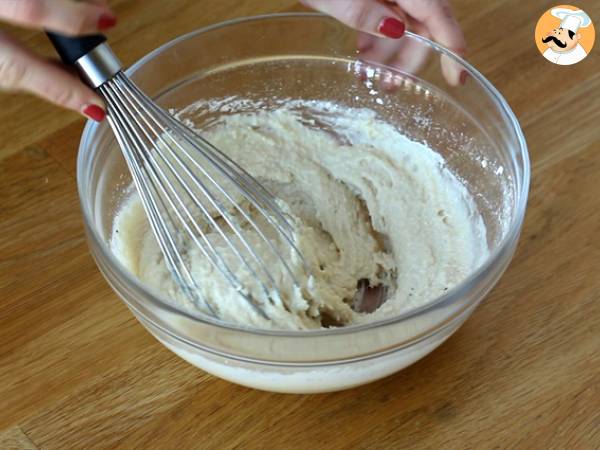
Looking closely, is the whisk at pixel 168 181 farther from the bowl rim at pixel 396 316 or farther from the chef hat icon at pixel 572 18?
the chef hat icon at pixel 572 18

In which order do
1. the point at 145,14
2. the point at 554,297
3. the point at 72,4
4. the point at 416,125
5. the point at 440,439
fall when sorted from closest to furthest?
1. the point at 72,4
2. the point at 440,439
3. the point at 554,297
4. the point at 416,125
5. the point at 145,14

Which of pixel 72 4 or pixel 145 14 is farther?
pixel 145 14

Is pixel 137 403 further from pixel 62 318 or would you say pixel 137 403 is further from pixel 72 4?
pixel 72 4

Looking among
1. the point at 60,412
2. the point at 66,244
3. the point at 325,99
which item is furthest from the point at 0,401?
the point at 325,99

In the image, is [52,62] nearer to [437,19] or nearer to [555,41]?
[437,19]

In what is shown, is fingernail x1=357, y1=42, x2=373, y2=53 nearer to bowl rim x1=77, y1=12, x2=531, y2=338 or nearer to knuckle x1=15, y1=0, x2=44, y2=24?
bowl rim x1=77, y1=12, x2=531, y2=338

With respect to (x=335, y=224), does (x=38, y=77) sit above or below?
above

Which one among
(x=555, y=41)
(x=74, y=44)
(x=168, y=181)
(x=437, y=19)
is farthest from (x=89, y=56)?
(x=555, y=41)

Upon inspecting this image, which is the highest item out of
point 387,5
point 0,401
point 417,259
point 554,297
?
point 387,5
